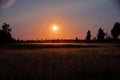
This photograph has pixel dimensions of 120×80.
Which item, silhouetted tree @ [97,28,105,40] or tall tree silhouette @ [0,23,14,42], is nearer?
tall tree silhouette @ [0,23,14,42]

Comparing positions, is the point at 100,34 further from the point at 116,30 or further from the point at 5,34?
the point at 5,34

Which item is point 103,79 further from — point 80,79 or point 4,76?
point 4,76

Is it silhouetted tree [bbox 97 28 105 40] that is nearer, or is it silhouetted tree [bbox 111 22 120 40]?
silhouetted tree [bbox 111 22 120 40]

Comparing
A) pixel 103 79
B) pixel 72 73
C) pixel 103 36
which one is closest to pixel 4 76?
pixel 72 73

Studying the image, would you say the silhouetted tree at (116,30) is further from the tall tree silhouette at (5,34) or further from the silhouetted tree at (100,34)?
the tall tree silhouette at (5,34)

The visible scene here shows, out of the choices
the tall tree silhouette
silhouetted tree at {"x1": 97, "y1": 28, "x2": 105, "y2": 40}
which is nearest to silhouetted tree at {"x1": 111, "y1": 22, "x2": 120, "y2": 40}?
silhouetted tree at {"x1": 97, "y1": 28, "x2": 105, "y2": 40}

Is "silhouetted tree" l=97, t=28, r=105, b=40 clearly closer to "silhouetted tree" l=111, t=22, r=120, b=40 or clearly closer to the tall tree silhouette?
"silhouetted tree" l=111, t=22, r=120, b=40

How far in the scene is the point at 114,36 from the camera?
9638cm

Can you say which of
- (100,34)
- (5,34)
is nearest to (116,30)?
(100,34)

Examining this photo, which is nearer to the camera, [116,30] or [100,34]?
[116,30]

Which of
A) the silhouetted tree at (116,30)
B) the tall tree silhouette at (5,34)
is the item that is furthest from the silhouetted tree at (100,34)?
the tall tree silhouette at (5,34)

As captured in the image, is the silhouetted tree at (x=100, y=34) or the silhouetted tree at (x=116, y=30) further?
the silhouetted tree at (x=100, y=34)

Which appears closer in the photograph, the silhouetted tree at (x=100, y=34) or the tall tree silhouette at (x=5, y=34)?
the tall tree silhouette at (x=5, y=34)

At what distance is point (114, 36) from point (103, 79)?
291ft
